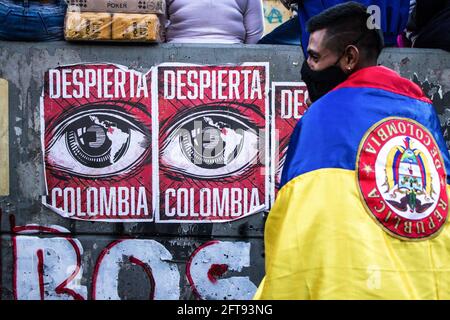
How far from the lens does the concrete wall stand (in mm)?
4918

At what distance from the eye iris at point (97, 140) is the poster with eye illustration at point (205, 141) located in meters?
0.28

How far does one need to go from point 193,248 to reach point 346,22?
239cm

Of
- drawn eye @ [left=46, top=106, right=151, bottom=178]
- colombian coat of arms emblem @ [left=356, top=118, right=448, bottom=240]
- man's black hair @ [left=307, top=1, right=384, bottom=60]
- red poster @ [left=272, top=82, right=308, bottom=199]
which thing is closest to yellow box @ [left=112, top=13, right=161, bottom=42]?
drawn eye @ [left=46, top=106, right=151, bottom=178]

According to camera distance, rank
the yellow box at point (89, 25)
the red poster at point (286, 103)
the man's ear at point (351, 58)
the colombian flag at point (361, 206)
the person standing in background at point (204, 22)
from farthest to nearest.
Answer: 1. the person standing in background at point (204, 22)
2. the red poster at point (286, 103)
3. the yellow box at point (89, 25)
4. the man's ear at point (351, 58)
5. the colombian flag at point (361, 206)

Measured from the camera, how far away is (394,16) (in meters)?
5.02

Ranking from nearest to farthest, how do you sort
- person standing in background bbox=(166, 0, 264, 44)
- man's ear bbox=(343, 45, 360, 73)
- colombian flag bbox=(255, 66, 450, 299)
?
colombian flag bbox=(255, 66, 450, 299) → man's ear bbox=(343, 45, 360, 73) → person standing in background bbox=(166, 0, 264, 44)

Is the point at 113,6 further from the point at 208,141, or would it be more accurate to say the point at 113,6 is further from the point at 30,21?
the point at 208,141

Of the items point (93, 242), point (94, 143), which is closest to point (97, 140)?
point (94, 143)

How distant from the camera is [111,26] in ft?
16.0

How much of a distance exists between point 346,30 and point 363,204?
0.78 metres

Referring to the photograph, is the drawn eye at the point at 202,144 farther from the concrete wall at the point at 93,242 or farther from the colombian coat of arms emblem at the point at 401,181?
the colombian coat of arms emblem at the point at 401,181

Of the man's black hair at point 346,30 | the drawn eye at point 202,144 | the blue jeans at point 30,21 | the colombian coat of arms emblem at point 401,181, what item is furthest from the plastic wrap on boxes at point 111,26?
the colombian coat of arms emblem at point 401,181

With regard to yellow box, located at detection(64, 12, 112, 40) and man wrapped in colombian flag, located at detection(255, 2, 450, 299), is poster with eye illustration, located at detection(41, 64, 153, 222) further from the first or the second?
man wrapped in colombian flag, located at detection(255, 2, 450, 299)

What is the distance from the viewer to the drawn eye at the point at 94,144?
4910mm
